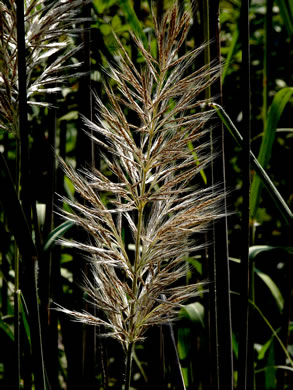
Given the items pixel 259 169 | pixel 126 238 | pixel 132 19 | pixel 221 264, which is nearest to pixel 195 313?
pixel 126 238

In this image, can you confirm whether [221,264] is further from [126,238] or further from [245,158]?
[126,238]

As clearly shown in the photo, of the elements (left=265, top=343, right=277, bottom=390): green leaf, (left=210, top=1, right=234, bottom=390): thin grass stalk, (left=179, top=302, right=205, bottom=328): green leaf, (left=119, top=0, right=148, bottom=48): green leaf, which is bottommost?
(left=265, top=343, right=277, bottom=390): green leaf

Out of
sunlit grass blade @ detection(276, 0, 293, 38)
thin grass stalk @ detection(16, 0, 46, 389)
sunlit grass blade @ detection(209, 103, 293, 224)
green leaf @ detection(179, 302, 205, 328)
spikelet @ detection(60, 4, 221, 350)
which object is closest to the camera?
thin grass stalk @ detection(16, 0, 46, 389)

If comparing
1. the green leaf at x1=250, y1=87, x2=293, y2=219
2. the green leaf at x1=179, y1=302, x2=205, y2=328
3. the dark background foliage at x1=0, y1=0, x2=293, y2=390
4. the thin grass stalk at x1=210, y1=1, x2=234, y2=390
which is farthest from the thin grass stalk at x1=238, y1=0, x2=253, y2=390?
the green leaf at x1=179, y1=302, x2=205, y2=328

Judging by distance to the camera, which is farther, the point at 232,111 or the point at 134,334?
the point at 232,111

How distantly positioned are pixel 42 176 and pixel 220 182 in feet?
3.18

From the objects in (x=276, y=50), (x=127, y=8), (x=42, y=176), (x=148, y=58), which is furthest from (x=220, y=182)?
(x=276, y=50)

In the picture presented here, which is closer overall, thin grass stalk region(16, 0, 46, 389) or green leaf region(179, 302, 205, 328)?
thin grass stalk region(16, 0, 46, 389)

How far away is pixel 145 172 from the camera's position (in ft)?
2.26

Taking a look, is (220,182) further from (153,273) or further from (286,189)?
(286,189)

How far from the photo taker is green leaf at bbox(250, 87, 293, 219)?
973mm

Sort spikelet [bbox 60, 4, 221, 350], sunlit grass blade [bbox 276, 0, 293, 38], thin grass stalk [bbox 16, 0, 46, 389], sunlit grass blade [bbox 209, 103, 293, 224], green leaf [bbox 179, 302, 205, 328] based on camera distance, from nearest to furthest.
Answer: thin grass stalk [bbox 16, 0, 46, 389] < spikelet [bbox 60, 4, 221, 350] < sunlit grass blade [bbox 209, 103, 293, 224] < sunlit grass blade [bbox 276, 0, 293, 38] < green leaf [bbox 179, 302, 205, 328]

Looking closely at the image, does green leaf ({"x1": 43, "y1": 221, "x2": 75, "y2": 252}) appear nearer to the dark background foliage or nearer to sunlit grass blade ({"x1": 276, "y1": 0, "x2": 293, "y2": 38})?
the dark background foliage

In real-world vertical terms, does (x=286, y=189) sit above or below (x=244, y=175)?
below
